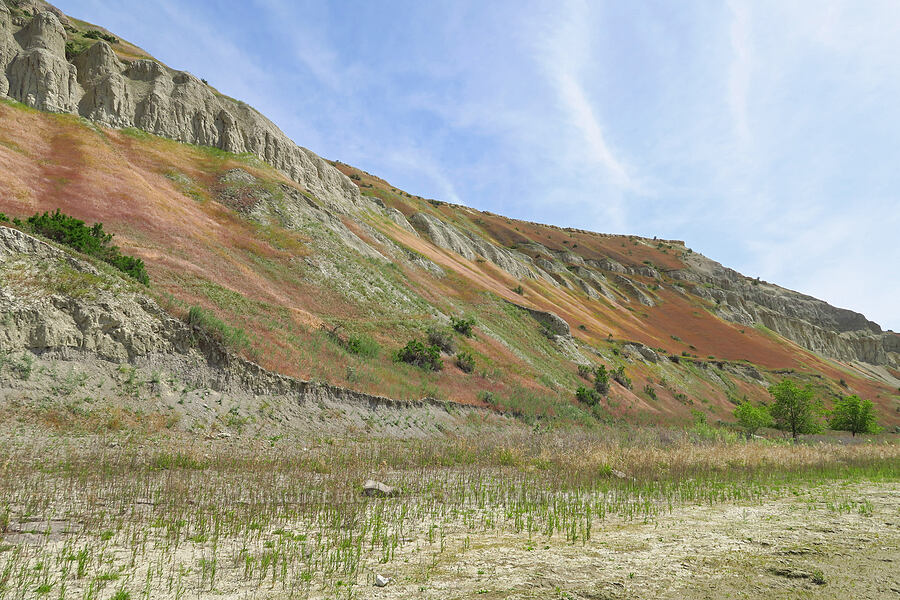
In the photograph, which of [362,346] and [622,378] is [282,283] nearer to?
[362,346]

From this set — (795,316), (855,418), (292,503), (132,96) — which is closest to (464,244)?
(132,96)

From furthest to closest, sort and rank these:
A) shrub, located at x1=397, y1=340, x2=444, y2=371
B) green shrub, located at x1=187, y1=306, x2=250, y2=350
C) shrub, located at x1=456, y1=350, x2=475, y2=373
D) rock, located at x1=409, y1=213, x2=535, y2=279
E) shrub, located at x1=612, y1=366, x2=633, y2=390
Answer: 1. rock, located at x1=409, y1=213, x2=535, y2=279
2. shrub, located at x1=612, y1=366, x2=633, y2=390
3. shrub, located at x1=456, y1=350, x2=475, y2=373
4. shrub, located at x1=397, y1=340, x2=444, y2=371
5. green shrub, located at x1=187, y1=306, x2=250, y2=350

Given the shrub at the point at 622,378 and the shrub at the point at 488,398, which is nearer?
the shrub at the point at 488,398

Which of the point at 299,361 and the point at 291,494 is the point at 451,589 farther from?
the point at 299,361

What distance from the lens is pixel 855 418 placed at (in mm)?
47875

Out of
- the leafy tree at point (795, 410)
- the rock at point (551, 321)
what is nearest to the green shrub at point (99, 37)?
the rock at point (551, 321)

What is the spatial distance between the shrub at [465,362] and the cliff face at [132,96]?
104 feet

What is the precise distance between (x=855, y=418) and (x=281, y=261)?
63.7 metres

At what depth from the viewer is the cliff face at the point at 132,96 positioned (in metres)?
43.0

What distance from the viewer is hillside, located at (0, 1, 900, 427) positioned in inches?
1022

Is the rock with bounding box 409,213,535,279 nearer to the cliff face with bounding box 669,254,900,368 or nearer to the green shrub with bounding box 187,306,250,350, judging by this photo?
the green shrub with bounding box 187,306,250,350

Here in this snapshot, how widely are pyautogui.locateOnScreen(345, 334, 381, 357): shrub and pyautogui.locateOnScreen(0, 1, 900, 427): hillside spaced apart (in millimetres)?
159

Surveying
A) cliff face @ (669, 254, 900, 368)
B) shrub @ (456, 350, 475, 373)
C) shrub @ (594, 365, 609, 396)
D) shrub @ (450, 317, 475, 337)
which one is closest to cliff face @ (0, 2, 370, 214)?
shrub @ (450, 317, 475, 337)

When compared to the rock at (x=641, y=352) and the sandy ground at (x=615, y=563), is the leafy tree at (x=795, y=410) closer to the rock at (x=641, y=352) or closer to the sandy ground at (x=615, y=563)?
the rock at (x=641, y=352)
